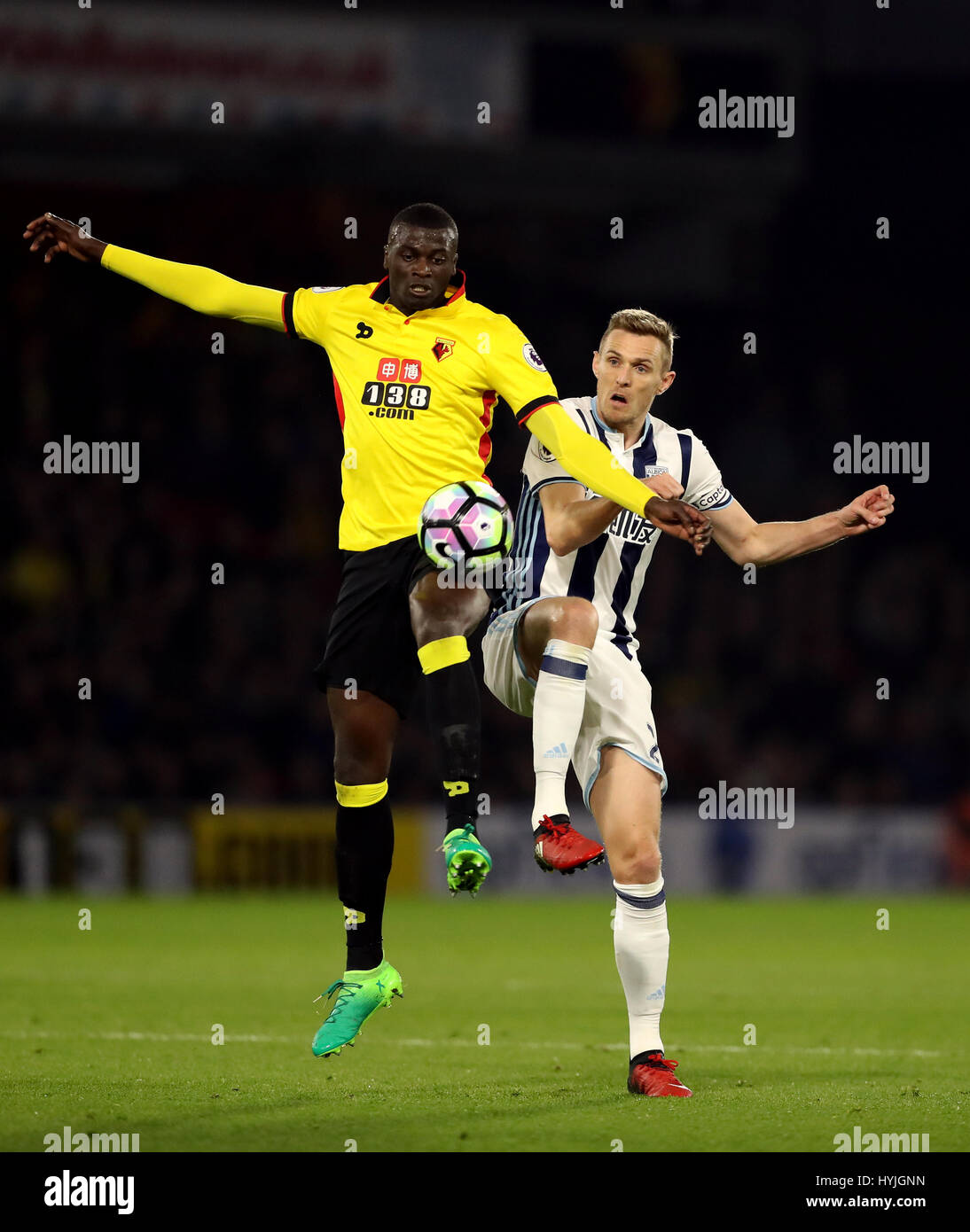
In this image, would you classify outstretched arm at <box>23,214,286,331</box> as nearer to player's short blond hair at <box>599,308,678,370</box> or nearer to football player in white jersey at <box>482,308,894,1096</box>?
football player in white jersey at <box>482,308,894,1096</box>

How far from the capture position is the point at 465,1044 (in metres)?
8.40

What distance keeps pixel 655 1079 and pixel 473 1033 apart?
2428 millimetres

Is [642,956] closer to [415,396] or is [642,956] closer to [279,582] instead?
[415,396]

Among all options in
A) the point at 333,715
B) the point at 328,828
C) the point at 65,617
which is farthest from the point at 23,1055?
the point at 65,617

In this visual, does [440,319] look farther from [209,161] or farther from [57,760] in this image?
[209,161]

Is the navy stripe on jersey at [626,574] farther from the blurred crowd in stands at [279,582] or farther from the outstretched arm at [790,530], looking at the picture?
the blurred crowd in stands at [279,582]

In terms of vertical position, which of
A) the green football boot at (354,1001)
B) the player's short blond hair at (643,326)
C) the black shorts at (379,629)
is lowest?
the green football boot at (354,1001)

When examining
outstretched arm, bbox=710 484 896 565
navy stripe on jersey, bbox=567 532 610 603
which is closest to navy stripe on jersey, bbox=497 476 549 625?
navy stripe on jersey, bbox=567 532 610 603

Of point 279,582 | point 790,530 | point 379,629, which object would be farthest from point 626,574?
point 279,582

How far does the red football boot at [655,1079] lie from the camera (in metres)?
6.54

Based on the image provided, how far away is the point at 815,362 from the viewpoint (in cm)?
2608

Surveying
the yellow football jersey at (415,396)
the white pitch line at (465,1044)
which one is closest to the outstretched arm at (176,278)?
the yellow football jersey at (415,396)

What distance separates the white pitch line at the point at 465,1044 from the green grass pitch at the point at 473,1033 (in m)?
0.03

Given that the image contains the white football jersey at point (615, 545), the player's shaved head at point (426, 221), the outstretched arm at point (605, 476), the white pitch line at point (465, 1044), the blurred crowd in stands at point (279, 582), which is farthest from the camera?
the blurred crowd in stands at point (279, 582)
